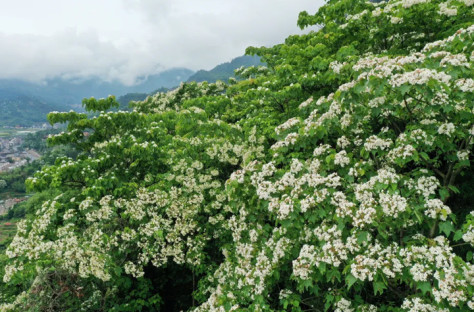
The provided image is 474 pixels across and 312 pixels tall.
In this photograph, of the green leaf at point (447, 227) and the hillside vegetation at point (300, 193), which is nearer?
the green leaf at point (447, 227)

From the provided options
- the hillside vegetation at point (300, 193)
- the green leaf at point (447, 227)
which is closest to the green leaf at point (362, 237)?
the hillside vegetation at point (300, 193)

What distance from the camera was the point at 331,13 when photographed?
12.8 meters

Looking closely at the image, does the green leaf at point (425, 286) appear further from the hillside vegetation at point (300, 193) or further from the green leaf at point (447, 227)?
the green leaf at point (447, 227)

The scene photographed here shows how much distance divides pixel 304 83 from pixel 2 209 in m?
133

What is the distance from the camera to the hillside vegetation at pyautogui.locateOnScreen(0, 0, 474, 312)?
4992 millimetres

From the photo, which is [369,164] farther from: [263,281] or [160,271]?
A: [160,271]

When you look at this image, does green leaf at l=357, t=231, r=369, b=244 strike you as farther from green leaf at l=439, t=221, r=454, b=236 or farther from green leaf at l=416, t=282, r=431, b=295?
green leaf at l=439, t=221, r=454, b=236

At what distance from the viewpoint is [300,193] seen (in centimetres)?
572

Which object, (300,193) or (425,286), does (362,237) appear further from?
(300,193)

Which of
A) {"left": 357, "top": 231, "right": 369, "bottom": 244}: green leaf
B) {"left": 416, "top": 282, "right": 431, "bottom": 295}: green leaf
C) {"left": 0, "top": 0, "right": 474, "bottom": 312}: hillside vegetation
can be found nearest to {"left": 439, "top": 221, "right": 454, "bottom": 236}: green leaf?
{"left": 0, "top": 0, "right": 474, "bottom": 312}: hillside vegetation

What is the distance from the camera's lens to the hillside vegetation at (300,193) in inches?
197

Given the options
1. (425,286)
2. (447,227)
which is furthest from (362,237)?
(447,227)

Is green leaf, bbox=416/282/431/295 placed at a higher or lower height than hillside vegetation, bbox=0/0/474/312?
lower

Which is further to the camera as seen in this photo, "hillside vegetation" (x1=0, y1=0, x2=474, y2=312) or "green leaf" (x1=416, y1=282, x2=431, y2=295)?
"hillside vegetation" (x1=0, y1=0, x2=474, y2=312)
